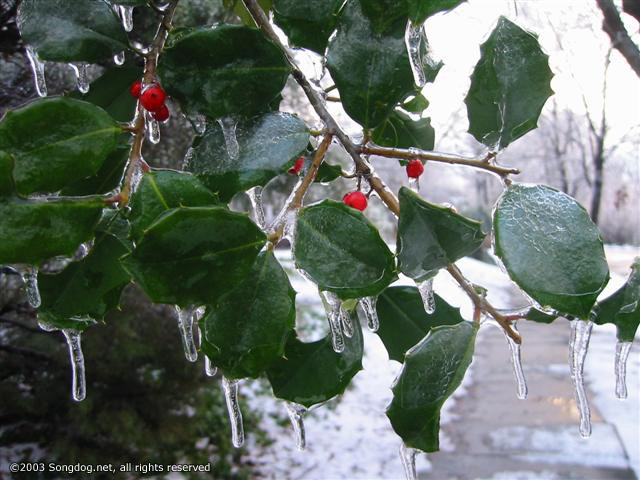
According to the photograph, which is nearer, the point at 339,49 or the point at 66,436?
the point at 339,49

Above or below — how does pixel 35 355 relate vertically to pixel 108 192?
below

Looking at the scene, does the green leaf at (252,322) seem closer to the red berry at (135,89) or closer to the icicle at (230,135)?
the icicle at (230,135)

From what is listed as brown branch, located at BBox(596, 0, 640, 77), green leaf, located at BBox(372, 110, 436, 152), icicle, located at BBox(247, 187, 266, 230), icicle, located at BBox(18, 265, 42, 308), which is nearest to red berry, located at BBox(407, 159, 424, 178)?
green leaf, located at BBox(372, 110, 436, 152)

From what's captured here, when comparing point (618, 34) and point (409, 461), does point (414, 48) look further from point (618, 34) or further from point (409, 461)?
point (618, 34)

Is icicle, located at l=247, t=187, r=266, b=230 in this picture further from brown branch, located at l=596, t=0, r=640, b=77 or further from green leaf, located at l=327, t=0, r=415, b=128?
brown branch, located at l=596, t=0, r=640, b=77

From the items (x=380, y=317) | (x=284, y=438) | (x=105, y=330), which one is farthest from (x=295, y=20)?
(x=284, y=438)

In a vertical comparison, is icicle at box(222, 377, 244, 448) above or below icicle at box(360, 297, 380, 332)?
below

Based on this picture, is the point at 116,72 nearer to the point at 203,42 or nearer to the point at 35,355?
the point at 203,42
